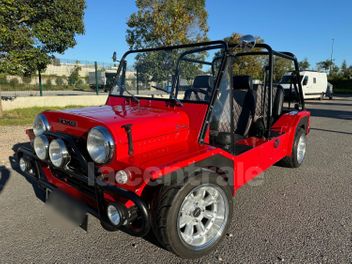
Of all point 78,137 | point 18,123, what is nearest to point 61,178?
point 78,137

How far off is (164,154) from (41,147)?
1277mm

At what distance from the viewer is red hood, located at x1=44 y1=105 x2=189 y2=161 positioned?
263cm

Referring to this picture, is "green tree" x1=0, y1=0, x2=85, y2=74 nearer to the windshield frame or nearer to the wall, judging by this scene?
the wall

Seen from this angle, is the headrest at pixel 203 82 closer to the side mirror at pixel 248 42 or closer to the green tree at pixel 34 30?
the side mirror at pixel 248 42

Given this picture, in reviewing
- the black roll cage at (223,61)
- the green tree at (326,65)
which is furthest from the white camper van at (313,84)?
the green tree at (326,65)

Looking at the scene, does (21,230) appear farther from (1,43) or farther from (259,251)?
(1,43)

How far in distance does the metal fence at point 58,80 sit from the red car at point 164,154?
1.38m

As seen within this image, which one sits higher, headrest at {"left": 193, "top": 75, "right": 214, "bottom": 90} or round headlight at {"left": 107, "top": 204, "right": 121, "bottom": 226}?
headrest at {"left": 193, "top": 75, "right": 214, "bottom": 90}

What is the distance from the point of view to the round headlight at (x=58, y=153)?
8.82 ft

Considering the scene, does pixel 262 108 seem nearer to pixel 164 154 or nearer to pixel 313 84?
pixel 164 154

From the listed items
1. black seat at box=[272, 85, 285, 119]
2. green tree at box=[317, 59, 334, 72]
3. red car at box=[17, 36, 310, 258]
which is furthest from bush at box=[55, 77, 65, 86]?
green tree at box=[317, 59, 334, 72]

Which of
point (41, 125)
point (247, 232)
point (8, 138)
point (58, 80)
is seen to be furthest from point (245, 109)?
point (58, 80)

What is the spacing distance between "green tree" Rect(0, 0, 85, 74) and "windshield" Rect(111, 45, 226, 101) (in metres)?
5.70

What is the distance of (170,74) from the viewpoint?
3.81 meters
